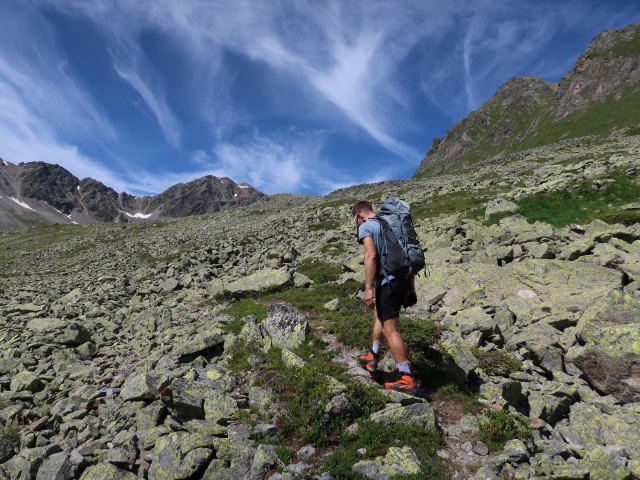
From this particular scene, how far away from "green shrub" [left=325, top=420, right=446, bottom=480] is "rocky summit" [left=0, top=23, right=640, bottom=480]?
0.04 m

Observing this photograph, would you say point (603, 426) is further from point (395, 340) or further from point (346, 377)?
point (346, 377)

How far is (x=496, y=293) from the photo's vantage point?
13672 millimetres

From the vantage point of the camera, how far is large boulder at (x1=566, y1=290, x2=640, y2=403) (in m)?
7.48

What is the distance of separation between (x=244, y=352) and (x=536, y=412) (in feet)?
26.2

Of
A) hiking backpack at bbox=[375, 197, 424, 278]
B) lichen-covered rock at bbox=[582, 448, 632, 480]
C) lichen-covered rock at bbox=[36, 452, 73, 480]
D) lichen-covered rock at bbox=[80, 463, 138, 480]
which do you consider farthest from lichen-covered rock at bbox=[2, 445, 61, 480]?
lichen-covered rock at bbox=[582, 448, 632, 480]

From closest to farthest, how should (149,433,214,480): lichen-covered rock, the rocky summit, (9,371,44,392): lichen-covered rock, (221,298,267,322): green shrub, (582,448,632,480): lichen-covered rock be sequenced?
(582,448,632,480): lichen-covered rock, (149,433,214,480): lichen-covered rock, the rocky summit, (9,371,44,392): lichen-covered rock, (221,298,267,322): green shrub

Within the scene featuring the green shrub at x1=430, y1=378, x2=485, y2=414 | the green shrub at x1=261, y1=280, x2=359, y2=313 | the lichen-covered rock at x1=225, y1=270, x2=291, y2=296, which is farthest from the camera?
the lichen-covered rock at x1=225, y1=270, x2=291, y2=296

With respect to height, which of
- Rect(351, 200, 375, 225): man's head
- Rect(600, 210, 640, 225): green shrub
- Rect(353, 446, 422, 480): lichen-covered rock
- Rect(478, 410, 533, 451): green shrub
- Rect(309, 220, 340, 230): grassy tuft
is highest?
Rect(309, 220, 340, 230): grassy tuft

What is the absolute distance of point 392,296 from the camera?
27.3ft

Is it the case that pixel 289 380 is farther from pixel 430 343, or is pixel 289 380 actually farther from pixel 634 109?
pixel 634 109

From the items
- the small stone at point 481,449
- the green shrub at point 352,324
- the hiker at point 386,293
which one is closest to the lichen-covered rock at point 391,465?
the small stone at point 481,449

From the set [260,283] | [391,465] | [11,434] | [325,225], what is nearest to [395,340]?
[391,465]

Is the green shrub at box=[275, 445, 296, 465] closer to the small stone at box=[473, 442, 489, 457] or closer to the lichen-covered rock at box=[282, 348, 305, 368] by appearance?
the lichen-covered rock at box=[282, 348, 305, 368]

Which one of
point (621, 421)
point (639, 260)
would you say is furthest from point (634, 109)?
point (621, 421)
